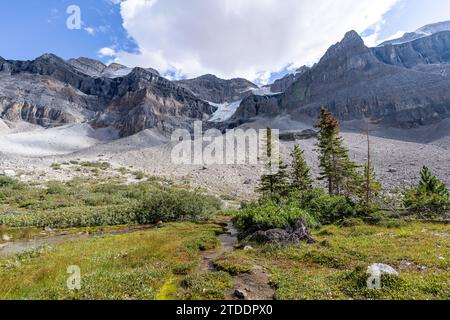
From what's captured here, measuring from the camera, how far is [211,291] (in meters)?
7.74

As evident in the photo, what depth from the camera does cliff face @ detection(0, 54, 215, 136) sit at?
449 ft

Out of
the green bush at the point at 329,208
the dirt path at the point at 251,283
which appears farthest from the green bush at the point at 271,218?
the dirt path at the point at 251,283

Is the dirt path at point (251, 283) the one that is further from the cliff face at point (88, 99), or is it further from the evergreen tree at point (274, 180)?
the cliff face at point (88, 99)

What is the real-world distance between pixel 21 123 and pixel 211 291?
16211 cm

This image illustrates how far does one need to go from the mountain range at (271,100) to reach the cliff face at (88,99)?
1.51 ft

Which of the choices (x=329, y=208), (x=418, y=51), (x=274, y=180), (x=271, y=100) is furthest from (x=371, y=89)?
(x=329, y=208)

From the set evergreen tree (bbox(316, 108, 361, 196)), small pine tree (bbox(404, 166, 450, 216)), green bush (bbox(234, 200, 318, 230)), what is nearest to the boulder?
green bush (bbox(234, 200, 318, 230))

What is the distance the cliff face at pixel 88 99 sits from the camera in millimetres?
137000

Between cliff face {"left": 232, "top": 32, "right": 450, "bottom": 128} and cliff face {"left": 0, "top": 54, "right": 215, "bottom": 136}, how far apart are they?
42.9m

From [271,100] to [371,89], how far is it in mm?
58986

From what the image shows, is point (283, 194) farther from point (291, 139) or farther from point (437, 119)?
point (437, 119)

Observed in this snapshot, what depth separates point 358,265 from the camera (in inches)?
332

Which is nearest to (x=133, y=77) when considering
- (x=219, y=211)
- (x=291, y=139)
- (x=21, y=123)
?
(x=21, y=123)

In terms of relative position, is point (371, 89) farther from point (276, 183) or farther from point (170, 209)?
point (170, 209)
